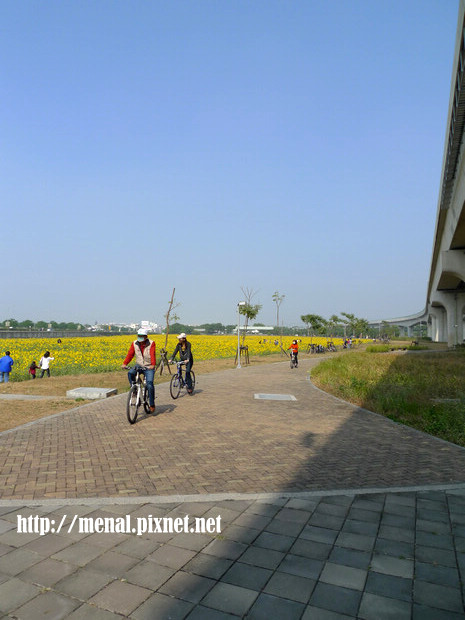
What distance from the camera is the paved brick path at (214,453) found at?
5172 mm

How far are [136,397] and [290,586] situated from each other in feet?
19.7

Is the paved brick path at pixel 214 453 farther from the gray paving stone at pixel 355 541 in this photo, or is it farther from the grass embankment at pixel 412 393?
the gray paving stone at pixel 355 541

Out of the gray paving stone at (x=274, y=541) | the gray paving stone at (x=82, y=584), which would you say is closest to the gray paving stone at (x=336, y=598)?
the gray paving stone at (x=274, y=541)

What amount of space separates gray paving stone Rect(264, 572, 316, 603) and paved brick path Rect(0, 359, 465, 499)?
1.78 metres

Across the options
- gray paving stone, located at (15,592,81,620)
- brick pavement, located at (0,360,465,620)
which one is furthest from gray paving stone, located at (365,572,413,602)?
gray paving stone, located at (15,592,81,620)

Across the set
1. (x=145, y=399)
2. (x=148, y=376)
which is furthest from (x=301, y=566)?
(x=145, y=399)

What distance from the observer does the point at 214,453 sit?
21.3 ft

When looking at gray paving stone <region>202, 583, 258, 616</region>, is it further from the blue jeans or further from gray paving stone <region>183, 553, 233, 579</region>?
the blue jeans

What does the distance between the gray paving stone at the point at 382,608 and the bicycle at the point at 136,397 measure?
5.98 m

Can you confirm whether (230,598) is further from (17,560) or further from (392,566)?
(17,560)

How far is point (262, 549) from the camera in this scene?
3570mm

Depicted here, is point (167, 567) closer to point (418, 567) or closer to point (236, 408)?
point (418, 567)

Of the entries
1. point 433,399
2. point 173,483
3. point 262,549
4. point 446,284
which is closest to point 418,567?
point 262,549

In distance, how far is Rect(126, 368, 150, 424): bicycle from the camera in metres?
8.36
